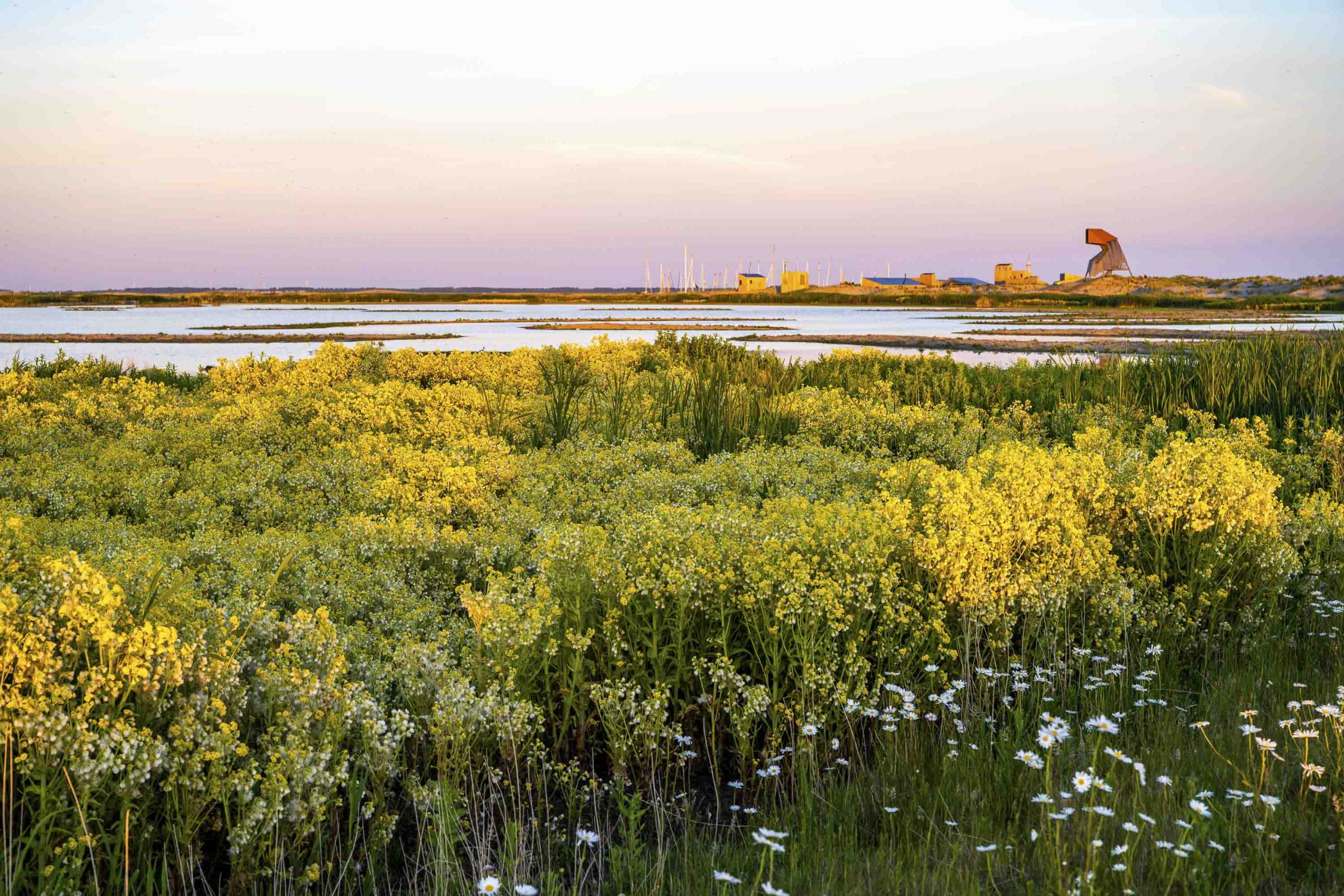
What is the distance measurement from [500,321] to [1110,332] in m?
38.4

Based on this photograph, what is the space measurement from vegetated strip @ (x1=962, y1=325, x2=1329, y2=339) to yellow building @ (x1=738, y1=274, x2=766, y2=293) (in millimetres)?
120723

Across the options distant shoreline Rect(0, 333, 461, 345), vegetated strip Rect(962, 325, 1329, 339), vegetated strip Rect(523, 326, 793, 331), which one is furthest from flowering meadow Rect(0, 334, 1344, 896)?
vegetated strip Rect(523, 326, 793, 331)

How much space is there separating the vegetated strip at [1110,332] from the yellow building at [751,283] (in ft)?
396

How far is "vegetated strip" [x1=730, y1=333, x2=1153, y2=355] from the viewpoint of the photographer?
30.1 meters

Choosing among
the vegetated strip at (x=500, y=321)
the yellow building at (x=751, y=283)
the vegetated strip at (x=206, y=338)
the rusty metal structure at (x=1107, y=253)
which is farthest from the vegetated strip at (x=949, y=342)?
the yellow building at (x=751, y=283)

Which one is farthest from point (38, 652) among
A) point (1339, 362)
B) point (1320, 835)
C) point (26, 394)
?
point (1339, 362)

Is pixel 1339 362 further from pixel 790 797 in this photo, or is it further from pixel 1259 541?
pixel 790 797

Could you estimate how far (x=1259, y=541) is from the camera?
5871 millimetres

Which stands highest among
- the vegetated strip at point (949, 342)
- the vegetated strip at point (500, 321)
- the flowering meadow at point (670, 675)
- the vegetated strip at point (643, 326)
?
the vegetated strip at point (500, 321)

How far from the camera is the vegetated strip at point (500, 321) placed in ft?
162

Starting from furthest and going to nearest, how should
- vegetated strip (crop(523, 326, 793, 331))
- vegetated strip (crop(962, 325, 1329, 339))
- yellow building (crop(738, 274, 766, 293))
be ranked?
yellow building (crop(738, 274, 766, 293)), vegetated strip (crop(523, 326, 793, 331)), vegetated strip (crop(962, 325, 1329, 339))

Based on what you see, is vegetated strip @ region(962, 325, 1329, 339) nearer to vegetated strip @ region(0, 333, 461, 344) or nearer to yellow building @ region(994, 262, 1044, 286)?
vegetated strip @ region(0, 333, 461, 344)

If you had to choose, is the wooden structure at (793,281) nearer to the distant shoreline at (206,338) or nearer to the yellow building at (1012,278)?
the yellow building at (1012,278)

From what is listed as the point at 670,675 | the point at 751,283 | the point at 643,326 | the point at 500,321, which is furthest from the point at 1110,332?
the point at 751,283
